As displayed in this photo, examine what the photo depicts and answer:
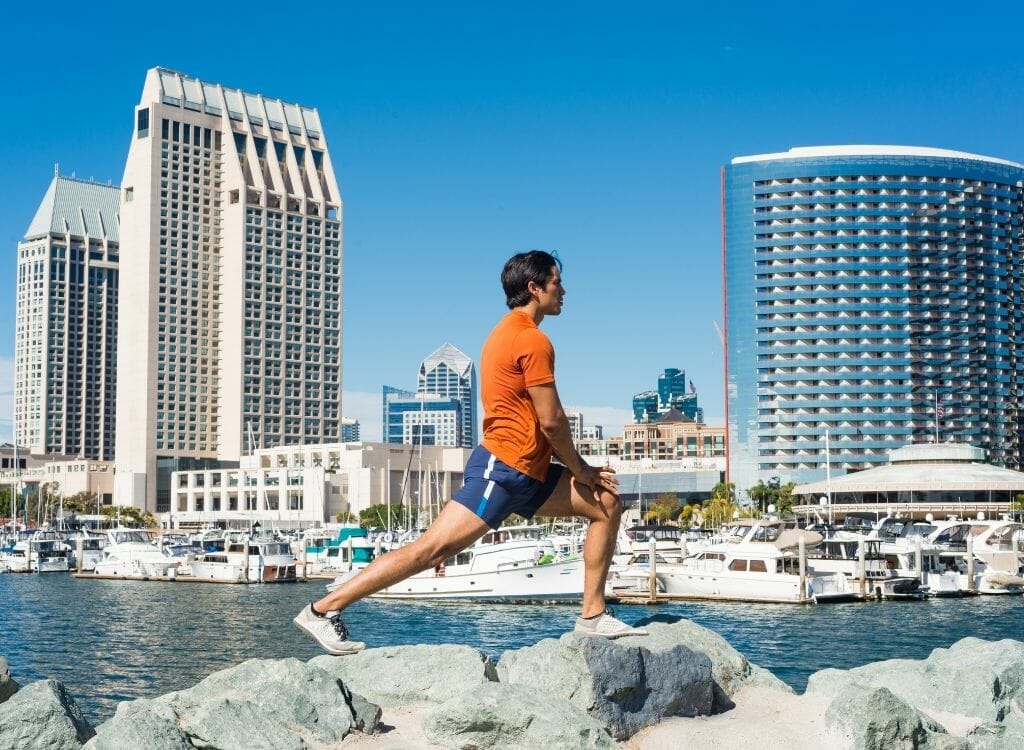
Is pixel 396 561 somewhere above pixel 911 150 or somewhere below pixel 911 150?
below

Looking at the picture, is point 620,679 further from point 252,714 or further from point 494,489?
point 252,714

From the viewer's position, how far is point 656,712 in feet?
27.8

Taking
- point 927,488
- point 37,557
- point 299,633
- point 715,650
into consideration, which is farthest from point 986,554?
point 927,488

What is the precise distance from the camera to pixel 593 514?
312 inches

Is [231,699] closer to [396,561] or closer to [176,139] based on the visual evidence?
[396,561]

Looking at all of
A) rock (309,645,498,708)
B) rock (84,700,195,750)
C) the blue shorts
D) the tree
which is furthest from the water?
the tree

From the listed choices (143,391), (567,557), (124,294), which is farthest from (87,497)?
(567,557)

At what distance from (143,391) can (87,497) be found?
14.6 m

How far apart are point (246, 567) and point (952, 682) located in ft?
194

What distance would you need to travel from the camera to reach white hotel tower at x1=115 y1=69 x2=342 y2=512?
522 ft

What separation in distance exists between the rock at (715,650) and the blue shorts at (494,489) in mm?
1826

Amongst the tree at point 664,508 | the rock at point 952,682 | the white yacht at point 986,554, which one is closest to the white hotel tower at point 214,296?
the tree at point 664,508

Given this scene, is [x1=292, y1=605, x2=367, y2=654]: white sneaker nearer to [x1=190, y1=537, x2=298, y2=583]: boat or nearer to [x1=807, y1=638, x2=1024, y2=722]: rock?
[x1=807, y1=638, x2=1024, y2=722]: rock

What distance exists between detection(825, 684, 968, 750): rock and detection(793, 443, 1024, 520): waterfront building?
11284cm
